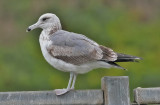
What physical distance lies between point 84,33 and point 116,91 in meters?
5.14

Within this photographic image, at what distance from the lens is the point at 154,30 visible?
37.7 ft

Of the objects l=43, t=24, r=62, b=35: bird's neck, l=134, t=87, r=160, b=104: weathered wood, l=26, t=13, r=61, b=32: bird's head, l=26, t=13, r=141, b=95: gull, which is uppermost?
l=26, t=13, r=61, b=32: bird's head

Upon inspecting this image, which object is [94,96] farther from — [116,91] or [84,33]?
[84,33]

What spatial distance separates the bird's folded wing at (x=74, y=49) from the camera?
5301 millimetres

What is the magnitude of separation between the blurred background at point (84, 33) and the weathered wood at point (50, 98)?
13.4ft

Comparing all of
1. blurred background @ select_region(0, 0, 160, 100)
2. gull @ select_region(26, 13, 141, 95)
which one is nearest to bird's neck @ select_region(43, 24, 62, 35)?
gull @ select_region(26, 13, 141, 95)

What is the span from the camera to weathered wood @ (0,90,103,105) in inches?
187

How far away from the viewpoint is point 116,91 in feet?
15.9

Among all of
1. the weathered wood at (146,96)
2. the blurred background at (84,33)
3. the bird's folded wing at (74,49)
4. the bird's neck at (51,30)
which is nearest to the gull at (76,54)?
the bird's folded wing at (74,49)

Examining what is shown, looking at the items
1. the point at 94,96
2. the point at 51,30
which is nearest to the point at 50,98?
the point at 94,96

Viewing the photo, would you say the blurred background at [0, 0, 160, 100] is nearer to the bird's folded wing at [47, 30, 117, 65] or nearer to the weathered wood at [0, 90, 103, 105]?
the bird's folded wing at [47, 30, 117, 65]

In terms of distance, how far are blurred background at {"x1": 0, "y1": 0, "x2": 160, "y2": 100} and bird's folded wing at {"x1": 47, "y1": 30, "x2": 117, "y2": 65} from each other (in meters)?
3.52

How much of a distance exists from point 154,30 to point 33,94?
693 centimetres

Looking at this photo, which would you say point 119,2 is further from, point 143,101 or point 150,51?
point 143,101
